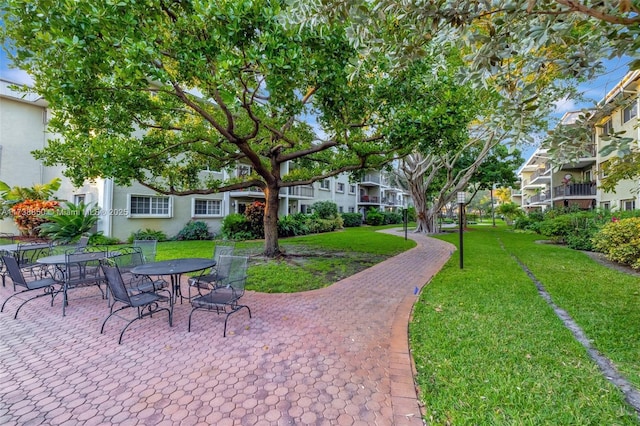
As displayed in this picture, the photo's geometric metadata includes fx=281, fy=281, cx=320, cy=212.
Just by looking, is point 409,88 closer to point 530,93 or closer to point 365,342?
point 530,93

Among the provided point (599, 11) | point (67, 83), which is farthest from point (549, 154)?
point (67, 83)

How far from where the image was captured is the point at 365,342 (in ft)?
13.9

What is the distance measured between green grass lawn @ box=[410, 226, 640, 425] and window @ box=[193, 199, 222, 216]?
53.3ft

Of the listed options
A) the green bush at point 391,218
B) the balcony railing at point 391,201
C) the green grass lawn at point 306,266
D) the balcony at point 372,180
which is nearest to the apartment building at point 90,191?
the green grass lawn at point 306,266

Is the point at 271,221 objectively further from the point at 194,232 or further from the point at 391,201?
the point at 391,201

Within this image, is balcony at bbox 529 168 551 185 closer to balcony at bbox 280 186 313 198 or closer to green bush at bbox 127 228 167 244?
balcony at bbox 280 186 313 198

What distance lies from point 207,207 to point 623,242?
20.8 m

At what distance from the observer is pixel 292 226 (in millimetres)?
20172

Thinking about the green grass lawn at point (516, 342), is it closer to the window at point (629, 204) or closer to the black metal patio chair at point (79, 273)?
the black metal patio chair at point (79, 273)

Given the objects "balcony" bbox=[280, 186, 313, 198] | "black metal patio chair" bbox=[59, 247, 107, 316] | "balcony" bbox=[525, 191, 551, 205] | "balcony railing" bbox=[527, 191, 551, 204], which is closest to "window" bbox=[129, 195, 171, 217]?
"balcony" bbox=[280, 186, 313, 198]

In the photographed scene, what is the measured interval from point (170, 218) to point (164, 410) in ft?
55.0

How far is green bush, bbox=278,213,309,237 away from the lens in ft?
64.3

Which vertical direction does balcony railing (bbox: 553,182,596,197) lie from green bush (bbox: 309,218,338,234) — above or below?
above

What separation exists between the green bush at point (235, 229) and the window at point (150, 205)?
3.52 meters
